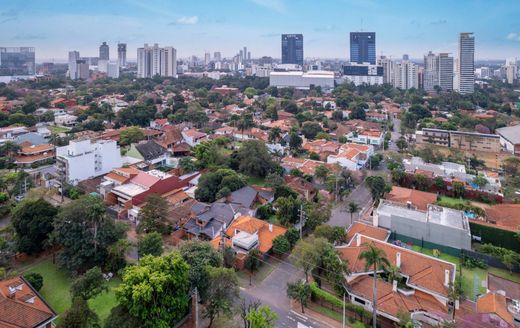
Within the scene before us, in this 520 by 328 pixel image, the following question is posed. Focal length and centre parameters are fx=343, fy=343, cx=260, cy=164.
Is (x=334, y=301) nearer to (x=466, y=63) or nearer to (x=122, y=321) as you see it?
(x=122, y=321)

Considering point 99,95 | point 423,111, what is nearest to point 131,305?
point 423,111

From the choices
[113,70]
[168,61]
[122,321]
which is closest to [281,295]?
[122,321]

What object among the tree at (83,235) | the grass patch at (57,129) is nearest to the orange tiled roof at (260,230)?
the tree at (83,235)

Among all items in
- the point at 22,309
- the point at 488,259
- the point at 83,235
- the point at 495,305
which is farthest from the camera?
the point at 488,259

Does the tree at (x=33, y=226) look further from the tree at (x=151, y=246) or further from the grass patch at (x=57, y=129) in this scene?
the grass patch at (x=57, y=129)

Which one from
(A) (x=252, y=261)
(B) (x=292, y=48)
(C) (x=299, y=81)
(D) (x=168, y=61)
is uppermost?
(B) (x=292, y=48)

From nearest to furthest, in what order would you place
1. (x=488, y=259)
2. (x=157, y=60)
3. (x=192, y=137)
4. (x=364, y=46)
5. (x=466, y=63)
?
(x=488, y=259)
(x=192, y=137)
(x=466, y=63)
(x=157, y=60)
(x=364, y=46)
